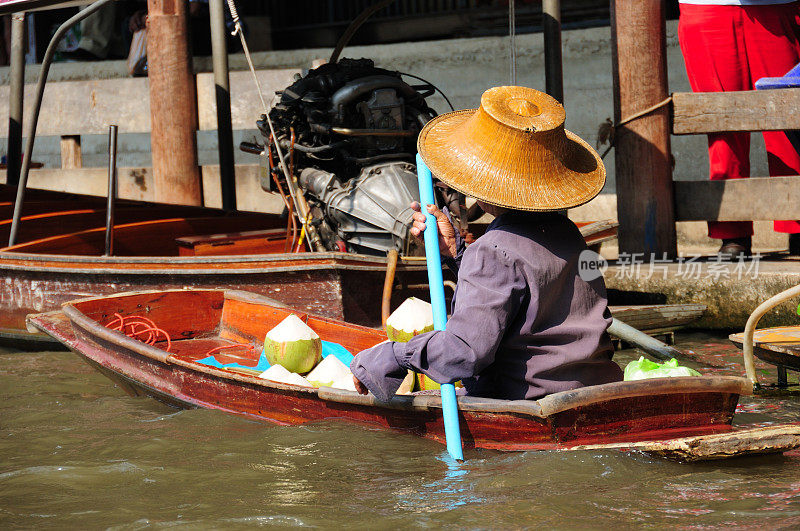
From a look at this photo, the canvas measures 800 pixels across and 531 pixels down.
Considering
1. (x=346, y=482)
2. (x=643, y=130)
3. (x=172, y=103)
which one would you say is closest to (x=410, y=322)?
(x=346, y=482)

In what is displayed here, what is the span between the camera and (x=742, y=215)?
5781 millimetres

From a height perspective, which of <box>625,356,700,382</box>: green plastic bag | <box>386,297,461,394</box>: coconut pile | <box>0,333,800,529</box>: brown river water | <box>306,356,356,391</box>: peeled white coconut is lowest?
<box>0,333,800,529</box>: brown river water

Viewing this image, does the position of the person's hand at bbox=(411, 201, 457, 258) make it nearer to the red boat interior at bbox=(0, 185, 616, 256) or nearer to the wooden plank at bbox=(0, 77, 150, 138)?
the red boat interior at bbox=(0, 185, 616, 256)

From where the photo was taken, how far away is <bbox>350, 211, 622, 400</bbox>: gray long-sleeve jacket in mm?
3033

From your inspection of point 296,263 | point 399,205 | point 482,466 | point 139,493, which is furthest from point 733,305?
point 139,493

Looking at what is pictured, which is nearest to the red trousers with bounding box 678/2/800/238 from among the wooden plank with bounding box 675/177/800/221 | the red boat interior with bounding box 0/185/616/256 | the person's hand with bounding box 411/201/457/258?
the wooden plank with bounding box 675/177/800/221

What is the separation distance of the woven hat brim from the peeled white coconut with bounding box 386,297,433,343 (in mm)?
1118

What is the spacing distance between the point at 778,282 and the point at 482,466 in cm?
300

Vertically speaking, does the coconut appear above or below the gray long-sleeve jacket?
below

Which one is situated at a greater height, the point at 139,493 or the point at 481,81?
the point at 481,81

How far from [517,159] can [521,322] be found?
1.70 feet

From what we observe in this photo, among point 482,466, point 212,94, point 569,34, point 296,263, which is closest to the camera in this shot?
point 482,466

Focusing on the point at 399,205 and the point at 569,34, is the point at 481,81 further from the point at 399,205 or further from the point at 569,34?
the point at 399,205

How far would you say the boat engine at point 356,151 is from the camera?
567 centimetres
